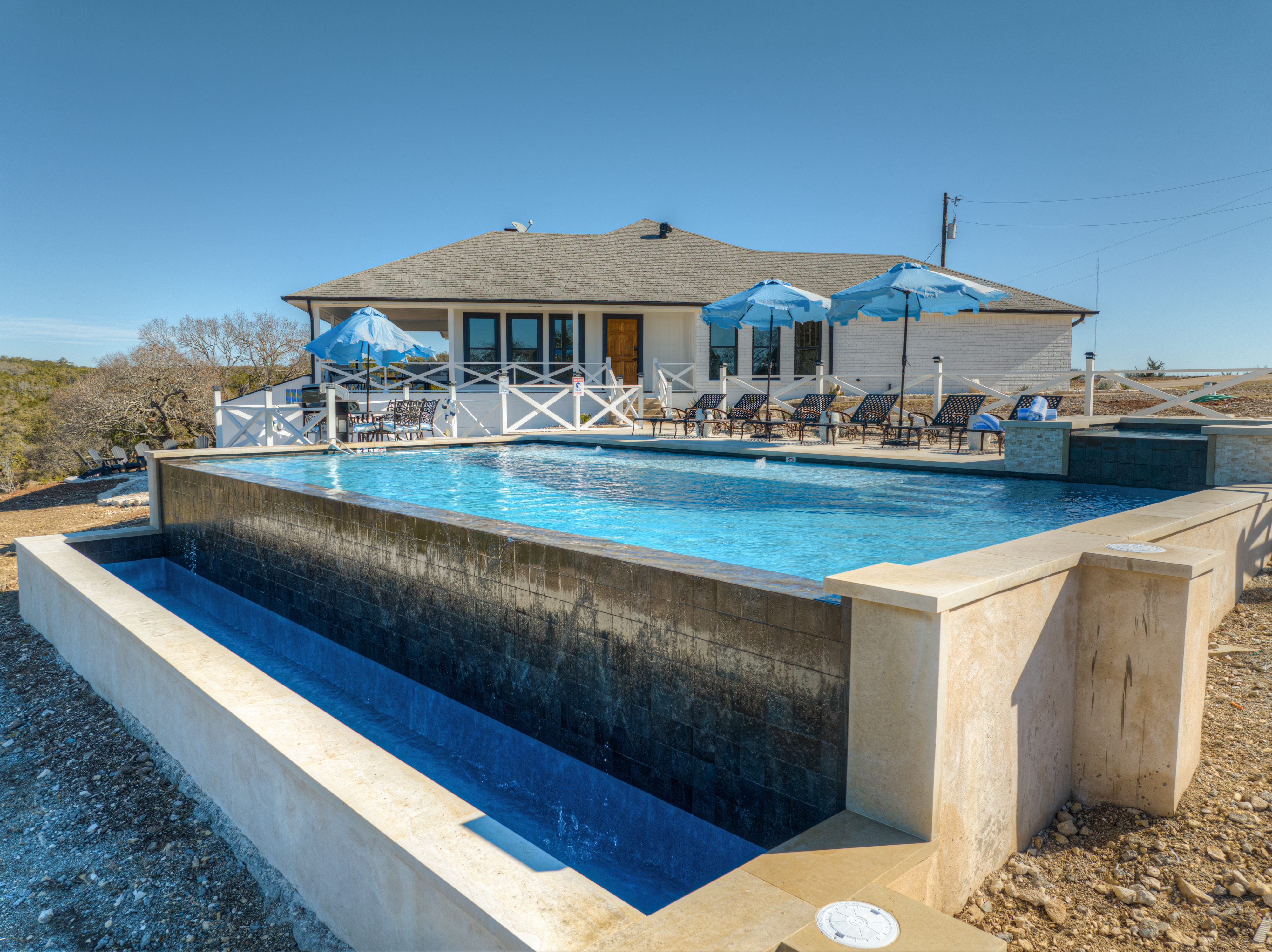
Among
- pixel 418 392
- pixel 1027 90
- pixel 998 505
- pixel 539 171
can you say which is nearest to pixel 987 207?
pixel 1027 90

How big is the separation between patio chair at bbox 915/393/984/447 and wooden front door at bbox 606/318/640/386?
35.9 feet

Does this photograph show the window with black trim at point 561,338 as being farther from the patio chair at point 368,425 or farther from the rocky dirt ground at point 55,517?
the rocky dirt ground at point 55,517

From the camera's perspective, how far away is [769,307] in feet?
42.1

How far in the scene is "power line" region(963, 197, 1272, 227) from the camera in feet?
116

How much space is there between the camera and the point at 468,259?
2283 centimetres

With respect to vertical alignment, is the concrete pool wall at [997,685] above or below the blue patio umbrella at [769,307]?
below

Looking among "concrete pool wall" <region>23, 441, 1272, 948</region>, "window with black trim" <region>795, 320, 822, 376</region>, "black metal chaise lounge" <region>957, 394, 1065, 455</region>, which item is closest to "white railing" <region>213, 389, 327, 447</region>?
"black metal chaise lounge" <region>957, 394, 1065, 455</region>

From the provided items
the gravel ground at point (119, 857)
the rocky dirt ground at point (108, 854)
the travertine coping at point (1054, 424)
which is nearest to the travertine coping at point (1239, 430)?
the travertine coping at point (1054, 424)

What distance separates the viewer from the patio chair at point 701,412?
1526cm

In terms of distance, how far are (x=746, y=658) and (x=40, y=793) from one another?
4.98 metres

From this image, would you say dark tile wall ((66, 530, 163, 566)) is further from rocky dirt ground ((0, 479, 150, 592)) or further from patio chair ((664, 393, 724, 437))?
patio chair ((664, 393, 724, 437))

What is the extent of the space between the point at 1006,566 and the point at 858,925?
1604 mm

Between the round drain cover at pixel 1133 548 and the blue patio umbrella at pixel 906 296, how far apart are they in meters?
7.48

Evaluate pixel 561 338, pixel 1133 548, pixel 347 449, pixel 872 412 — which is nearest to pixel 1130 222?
pixel 561 338
